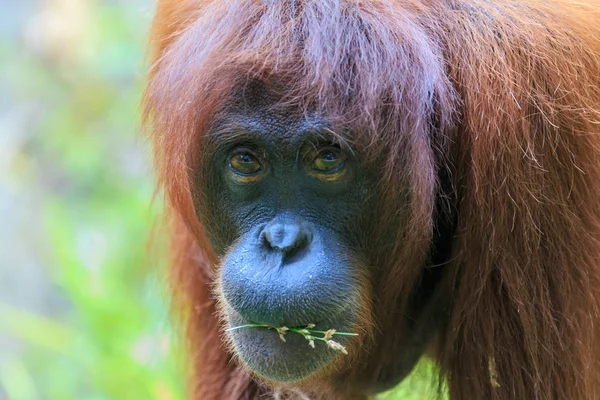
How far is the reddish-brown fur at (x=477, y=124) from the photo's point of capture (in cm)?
239

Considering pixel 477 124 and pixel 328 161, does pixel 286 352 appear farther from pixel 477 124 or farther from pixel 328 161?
pixel 477 124

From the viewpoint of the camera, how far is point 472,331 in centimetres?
262

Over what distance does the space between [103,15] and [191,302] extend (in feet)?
11.8

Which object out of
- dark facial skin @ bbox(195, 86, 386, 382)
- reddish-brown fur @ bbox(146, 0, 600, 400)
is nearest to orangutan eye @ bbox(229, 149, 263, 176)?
dark facial skin @ bbox(195, 86, 386, 382)

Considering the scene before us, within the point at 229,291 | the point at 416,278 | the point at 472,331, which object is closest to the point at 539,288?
the point at 472,331

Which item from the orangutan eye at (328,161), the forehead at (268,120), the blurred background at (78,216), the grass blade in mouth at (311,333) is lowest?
the blurred background at (78,216)

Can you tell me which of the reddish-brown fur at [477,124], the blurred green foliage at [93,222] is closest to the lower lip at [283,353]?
the reddish-brown fur at [477,124]

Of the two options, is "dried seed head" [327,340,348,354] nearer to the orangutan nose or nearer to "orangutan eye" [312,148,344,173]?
the orangutan nose

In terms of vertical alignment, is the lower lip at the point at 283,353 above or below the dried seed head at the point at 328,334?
below

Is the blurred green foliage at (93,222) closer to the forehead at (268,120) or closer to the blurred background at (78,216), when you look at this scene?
the blurred background at (78,216)

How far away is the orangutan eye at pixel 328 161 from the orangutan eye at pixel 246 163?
18 cm

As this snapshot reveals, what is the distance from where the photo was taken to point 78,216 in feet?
19.1

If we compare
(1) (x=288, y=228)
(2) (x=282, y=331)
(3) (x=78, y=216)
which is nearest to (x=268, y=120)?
(1) (x=288, y=228)

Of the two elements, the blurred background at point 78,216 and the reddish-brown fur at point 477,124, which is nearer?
the reddish-brown fur at point 477,124
